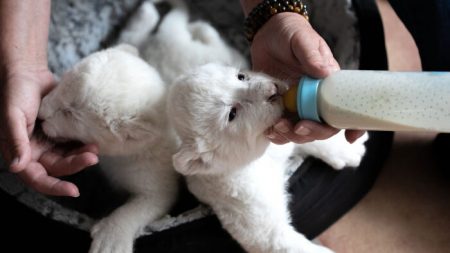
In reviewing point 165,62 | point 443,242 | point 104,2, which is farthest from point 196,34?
point 443,242

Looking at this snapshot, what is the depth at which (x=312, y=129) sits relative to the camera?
3.41ft

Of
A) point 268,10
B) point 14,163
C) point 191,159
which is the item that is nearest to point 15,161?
point 14,163

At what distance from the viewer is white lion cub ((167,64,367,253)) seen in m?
1.14

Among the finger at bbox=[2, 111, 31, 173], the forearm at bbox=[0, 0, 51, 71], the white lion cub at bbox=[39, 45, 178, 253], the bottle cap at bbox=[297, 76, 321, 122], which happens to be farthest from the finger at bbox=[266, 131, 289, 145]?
the forearm at bbox=[0, 0, 51, 71]

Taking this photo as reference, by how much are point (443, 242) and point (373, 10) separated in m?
0.75

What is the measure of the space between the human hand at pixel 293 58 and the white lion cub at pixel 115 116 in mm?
310

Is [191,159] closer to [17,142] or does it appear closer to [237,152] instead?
[237,152]

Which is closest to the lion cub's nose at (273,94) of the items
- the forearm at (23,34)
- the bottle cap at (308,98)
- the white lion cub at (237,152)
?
the white lion cub at (237,152)

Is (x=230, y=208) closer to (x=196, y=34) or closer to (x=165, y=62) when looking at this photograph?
(x=165, y=62)

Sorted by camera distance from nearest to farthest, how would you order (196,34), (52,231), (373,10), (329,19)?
(52,231) < (373,10) < (329,19) < (196,34)

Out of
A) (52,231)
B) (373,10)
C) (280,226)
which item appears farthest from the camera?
(373,10)

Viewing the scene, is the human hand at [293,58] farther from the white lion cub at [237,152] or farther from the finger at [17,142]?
the finger at [17,142]

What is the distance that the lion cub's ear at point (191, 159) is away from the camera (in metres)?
1.17

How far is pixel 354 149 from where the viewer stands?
1.54m
